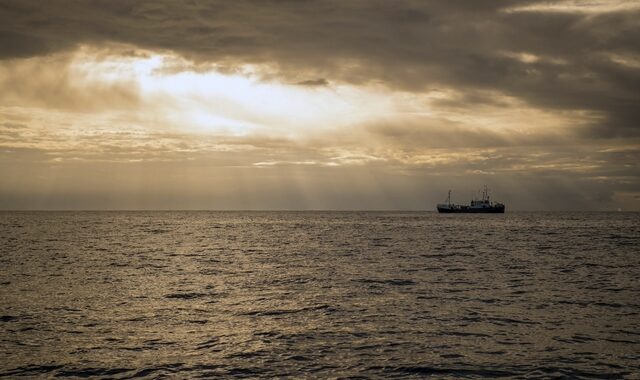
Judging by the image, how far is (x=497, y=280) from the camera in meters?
42.2

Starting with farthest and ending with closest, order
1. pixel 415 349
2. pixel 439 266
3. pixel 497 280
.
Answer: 1. pixel 439 266
2. pixel 497 280
3. pixel 415 349

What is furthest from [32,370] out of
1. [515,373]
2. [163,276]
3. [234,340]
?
[163,276]

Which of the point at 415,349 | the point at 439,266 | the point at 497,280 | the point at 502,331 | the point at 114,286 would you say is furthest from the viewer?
the point at 439,266

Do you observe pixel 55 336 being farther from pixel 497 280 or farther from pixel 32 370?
pixel 497 280

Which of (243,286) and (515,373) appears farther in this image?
(243,286)

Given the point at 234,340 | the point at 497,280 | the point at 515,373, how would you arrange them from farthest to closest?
the point at 497,280 < the point at 234,340 < the point at 515,373

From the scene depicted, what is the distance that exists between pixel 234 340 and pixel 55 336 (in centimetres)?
789

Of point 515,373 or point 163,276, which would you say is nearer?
point 515,373

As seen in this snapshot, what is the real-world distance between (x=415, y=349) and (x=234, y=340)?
299 inches

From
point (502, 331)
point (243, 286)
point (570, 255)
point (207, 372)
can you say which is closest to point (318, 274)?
point (243, 286)

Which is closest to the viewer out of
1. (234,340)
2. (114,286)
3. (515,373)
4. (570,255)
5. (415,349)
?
(515,373)

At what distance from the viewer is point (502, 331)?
2427cm

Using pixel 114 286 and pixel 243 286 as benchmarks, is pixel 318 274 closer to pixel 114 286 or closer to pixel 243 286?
pixel 243 286

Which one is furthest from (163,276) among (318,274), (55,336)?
(55,336)
